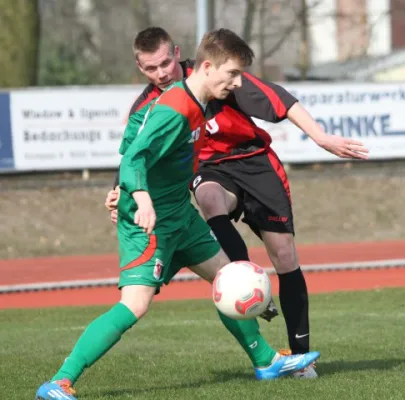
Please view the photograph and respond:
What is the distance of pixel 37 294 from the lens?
43.7ft

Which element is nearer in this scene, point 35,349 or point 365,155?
point 365,155

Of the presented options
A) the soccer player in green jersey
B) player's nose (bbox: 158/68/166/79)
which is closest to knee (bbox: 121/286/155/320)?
the soccer player in green jersey

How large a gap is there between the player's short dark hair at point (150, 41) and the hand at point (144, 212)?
1.33 m

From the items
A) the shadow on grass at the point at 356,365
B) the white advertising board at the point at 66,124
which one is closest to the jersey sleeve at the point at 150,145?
the shadow on grass at the point at 356,365

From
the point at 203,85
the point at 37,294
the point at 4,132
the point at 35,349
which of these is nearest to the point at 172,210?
the point at 203,85

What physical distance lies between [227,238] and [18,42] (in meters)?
17.5

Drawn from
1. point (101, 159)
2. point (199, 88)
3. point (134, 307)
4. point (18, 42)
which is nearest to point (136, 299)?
point (134, 307)

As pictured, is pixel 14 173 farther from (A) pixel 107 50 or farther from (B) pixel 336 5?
(B) pixel 336 5

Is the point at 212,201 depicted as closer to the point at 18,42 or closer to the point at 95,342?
the point at 95,342

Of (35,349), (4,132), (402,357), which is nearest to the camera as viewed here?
(402,357)

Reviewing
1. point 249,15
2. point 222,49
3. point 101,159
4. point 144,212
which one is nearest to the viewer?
point 144,212

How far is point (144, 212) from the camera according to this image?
5.33m

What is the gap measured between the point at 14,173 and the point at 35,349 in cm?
1141

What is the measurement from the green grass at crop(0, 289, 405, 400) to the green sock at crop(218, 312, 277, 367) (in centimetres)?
15
